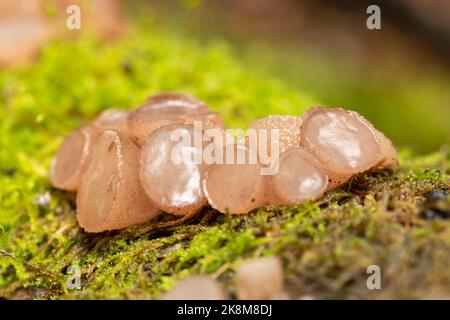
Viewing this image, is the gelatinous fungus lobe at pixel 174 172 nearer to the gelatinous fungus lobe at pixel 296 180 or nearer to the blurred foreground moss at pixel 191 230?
the blurred foreground moss at pixel 191 230

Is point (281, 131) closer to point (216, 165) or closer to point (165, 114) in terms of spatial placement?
A: point (216, 165)

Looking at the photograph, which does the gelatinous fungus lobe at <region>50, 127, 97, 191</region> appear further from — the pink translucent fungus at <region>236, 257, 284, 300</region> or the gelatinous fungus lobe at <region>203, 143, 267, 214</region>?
the pink translucent fungus at <region>236, 257, 284, 300</region>

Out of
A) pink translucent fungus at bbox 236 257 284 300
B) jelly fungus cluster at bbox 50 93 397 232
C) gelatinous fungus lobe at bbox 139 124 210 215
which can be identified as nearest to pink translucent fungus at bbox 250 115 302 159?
jelly fungus cluster at bbox 50 93 397 232

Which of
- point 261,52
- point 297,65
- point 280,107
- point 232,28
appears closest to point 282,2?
point 232,28

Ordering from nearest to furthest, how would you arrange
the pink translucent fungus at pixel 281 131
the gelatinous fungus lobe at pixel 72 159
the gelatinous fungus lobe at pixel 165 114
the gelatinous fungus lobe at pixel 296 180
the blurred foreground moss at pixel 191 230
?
1. the blurred foreground moss at pixel 191 230
2. the gelatinous fungus lobe at pixel 296 180
3. the pink translucent fungus at pixel 281 131
4. the gelatinous fungus lobe at pixel 165 114
5. the gelatinous fungus lobe at pixel 72 159

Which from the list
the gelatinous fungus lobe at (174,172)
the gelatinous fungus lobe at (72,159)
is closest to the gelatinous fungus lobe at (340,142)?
the gelatinous fungus lobe at (174,172)

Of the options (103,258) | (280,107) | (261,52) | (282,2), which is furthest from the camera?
(282,2)

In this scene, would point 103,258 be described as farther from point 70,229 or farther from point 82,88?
point 82,88

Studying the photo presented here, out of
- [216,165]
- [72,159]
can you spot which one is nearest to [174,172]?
[216,165]
